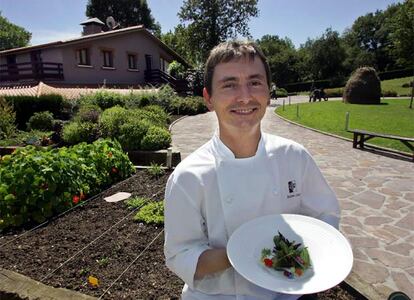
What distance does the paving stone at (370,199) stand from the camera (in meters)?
6.57

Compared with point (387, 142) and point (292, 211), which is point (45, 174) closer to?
point (292, 211)

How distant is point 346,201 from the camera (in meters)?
6.75

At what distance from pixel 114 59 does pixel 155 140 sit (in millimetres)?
24651

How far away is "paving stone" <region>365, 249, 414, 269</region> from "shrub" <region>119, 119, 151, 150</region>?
21.2 feet

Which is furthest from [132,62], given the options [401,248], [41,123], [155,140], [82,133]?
[401,248]

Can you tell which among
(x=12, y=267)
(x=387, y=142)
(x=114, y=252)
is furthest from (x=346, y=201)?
(x=387, y=142)

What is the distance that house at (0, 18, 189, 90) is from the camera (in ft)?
83.6

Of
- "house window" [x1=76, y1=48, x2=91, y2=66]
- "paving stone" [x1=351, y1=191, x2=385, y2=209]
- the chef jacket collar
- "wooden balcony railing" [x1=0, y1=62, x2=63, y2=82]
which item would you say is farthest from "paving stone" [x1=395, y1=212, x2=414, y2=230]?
"house window" [x1=76, y1=48, x2=91, y2=66]

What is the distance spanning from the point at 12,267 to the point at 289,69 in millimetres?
58747

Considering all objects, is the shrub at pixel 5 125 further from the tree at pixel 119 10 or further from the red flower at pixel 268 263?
the tree at pixel 119 10

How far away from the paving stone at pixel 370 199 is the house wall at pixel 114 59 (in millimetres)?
24731

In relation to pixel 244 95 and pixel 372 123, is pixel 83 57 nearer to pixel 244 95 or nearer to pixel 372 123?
pixel 372 123

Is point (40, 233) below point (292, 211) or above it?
below

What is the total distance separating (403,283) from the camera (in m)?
3.99
